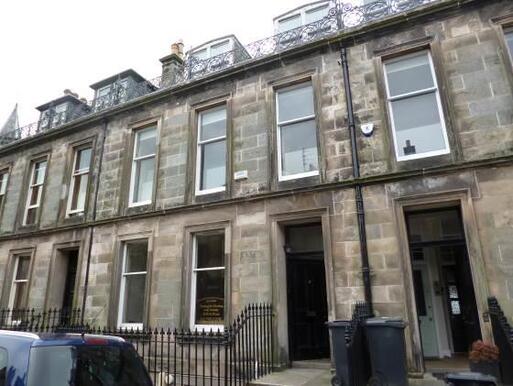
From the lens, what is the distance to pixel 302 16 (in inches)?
417

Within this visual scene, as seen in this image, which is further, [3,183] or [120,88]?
[3,183]

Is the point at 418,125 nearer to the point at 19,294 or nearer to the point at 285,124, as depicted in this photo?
the point at 285,124

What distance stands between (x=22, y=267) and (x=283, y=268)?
10050 millimetres

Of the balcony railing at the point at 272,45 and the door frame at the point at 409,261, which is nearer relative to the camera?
the door frame at the point at 409,261

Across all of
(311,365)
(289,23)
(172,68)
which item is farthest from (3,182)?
(311,365)

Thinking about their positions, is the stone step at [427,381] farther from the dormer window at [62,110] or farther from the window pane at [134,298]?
the dormer window at [62,110]

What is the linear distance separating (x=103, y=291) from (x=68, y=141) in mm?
5944

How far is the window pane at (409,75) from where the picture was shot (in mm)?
8195

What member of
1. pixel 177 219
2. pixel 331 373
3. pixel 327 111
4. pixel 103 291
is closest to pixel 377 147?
pixel 327 111

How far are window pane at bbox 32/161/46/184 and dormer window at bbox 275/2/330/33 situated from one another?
9944mm

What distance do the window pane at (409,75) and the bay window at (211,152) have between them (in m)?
4.43

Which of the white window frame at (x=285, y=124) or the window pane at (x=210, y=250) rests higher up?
the white window frame at (x=285, y=124)

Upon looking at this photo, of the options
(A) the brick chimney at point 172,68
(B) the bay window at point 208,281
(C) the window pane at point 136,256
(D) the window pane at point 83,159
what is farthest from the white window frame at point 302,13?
(D) the window pane at point 83,159

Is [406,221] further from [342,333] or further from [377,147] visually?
[342,333]
